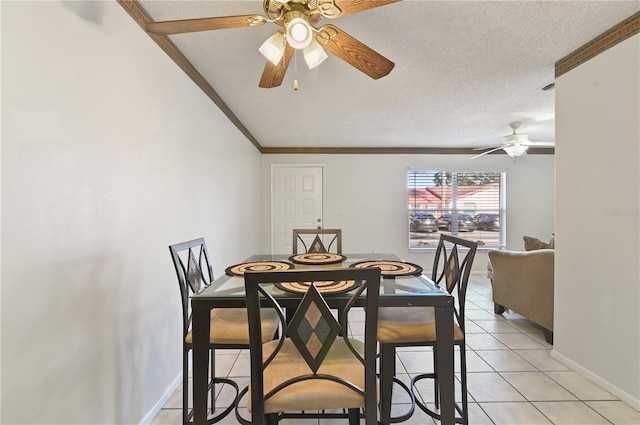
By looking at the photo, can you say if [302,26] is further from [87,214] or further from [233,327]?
[233,327]

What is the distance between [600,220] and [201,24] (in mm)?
2656

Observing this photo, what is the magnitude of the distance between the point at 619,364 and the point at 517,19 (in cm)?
224

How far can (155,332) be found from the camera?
185cm

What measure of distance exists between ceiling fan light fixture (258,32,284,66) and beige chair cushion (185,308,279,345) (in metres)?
1.28

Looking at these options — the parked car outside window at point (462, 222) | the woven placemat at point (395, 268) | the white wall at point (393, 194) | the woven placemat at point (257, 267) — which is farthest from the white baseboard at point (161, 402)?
the parked car outside window at point (462, 222)

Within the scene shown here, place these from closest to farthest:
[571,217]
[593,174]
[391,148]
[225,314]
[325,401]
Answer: [325,401]
[225,314]
[593,174]
[571,217]
[391,148]

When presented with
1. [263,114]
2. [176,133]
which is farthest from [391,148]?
[176,133]

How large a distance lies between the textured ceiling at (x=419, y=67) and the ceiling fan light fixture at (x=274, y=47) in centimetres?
46

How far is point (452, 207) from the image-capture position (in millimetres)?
5602

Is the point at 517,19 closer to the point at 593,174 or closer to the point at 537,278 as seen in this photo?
the point at 593,174

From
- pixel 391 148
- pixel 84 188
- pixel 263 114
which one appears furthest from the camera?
pixel 391 148

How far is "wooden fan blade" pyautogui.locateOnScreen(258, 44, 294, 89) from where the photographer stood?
62.9 inches

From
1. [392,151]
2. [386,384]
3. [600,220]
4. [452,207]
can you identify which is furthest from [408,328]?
[452,207]

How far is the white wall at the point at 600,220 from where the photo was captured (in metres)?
1.87
